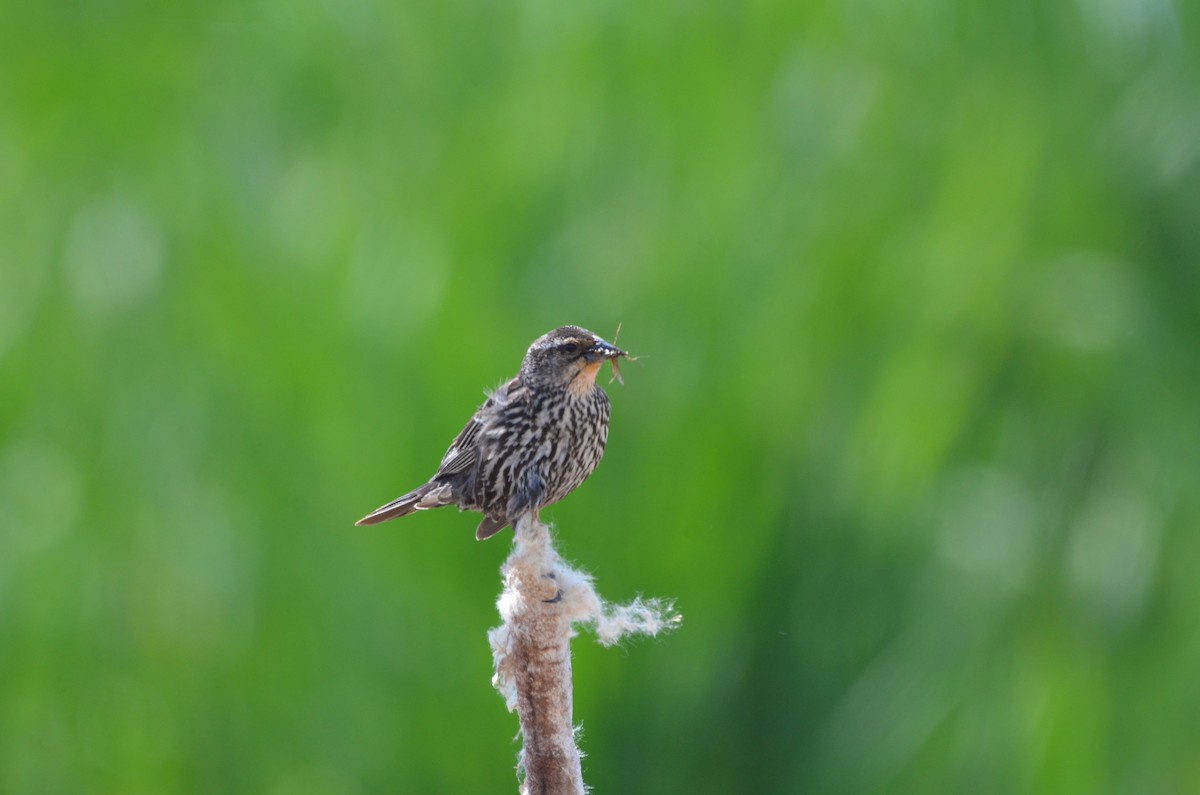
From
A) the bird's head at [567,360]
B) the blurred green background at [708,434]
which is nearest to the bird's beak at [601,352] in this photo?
the bird's head at [567,360]

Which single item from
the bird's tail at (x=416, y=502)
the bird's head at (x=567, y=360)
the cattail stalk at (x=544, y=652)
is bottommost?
the cattail stalk at (x=544, y=652)

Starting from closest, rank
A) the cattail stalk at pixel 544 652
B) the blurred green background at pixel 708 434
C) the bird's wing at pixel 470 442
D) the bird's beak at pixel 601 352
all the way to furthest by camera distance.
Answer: the cattail stalk at pixel 544 652 < the bird's beak at pixel 601 352 < the bird's wing at pixel 470 442 < the blurred green background at pixel 708 434

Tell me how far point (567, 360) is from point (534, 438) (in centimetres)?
8

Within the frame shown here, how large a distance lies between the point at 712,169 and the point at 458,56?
1.93ft

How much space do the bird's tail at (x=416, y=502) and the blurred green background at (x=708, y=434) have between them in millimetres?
331

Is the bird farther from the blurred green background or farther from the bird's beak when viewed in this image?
the blurred green background

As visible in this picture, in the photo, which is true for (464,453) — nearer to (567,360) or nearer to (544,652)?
(567,360)

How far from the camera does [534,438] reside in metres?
1.33

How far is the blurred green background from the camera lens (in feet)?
5.58

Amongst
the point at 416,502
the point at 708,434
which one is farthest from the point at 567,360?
the point at 708,434

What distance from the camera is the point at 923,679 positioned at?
171 cm

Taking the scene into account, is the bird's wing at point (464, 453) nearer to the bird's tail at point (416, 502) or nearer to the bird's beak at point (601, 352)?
the bird's tail at point (416, 502)

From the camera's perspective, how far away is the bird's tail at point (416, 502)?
1323 millimetres

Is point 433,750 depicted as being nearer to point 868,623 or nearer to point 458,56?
point 868,623
